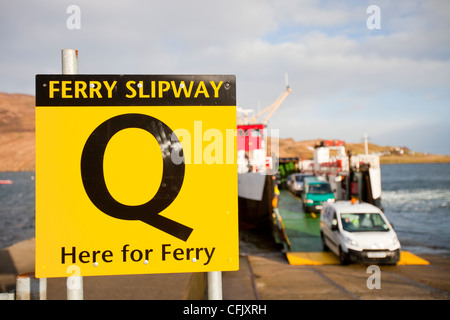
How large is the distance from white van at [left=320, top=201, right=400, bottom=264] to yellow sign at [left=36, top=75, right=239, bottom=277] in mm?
11229

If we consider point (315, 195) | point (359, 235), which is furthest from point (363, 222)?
point (315, 195)

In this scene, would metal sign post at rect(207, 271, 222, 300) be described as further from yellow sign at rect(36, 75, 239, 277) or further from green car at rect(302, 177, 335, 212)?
green car at rect(302, 177, 335, 212)

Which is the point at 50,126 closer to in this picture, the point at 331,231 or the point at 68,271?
the point at 68,271

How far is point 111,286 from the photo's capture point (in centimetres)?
767

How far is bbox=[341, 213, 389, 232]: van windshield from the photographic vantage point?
12.8 metres

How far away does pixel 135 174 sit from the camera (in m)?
1.80

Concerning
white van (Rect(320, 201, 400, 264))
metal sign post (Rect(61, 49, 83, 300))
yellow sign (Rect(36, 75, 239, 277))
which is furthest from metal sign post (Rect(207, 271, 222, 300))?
white van (Rect(320, 201, 400, 264))

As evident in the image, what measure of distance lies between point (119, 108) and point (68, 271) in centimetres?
80

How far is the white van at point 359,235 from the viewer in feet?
38.9

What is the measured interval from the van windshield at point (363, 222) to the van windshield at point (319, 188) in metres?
9.68

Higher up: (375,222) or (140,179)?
(140,179)

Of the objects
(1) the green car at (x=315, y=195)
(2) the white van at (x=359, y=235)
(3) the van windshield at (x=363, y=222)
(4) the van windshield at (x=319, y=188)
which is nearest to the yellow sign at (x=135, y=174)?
(2) the white van at (x=359, y=235)
